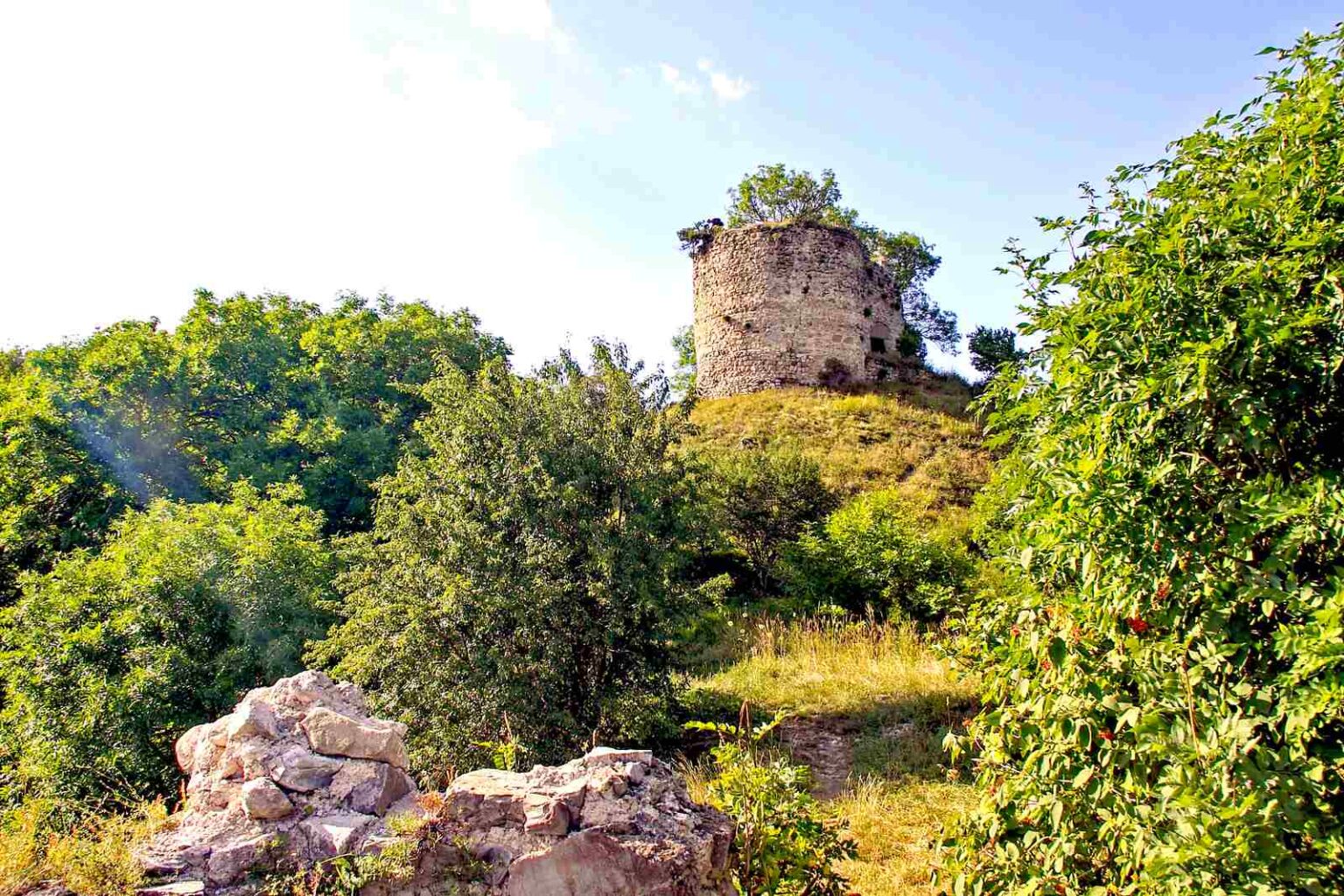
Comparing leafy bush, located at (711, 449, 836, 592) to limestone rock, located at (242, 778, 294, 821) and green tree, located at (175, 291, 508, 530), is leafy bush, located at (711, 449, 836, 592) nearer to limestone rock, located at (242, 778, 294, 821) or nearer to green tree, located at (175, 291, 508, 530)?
green tree, located at (175, 291, 508, 530)

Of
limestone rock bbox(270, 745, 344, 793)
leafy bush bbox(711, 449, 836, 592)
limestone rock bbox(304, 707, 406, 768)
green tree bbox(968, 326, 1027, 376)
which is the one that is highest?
green tree bbox(968, 326, 1027, 376)

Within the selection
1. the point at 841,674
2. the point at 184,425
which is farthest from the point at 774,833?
the point at 184,425

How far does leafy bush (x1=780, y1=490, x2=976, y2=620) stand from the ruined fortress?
1342 cm

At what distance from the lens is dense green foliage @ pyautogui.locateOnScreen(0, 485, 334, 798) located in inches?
293

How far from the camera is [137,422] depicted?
49.8ft

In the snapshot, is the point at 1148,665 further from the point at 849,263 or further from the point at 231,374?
the point at 849,263

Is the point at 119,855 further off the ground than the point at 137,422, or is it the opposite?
the point at 137,422

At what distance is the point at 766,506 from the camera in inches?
584

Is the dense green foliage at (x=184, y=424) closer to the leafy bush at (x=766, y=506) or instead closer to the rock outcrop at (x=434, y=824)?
the leafy bush at (x=766, y=506)

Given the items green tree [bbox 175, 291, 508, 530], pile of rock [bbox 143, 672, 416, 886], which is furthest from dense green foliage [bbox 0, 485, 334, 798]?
green tree [bbox 175, 291, 508, 530]

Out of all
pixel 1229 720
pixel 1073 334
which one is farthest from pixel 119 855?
pixel 1073 334

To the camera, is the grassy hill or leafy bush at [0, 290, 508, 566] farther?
leafy bush at [0, 290, 508, 566]

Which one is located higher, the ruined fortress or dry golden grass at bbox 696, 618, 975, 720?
the ruined fortress

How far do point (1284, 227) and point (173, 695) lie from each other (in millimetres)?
9269
